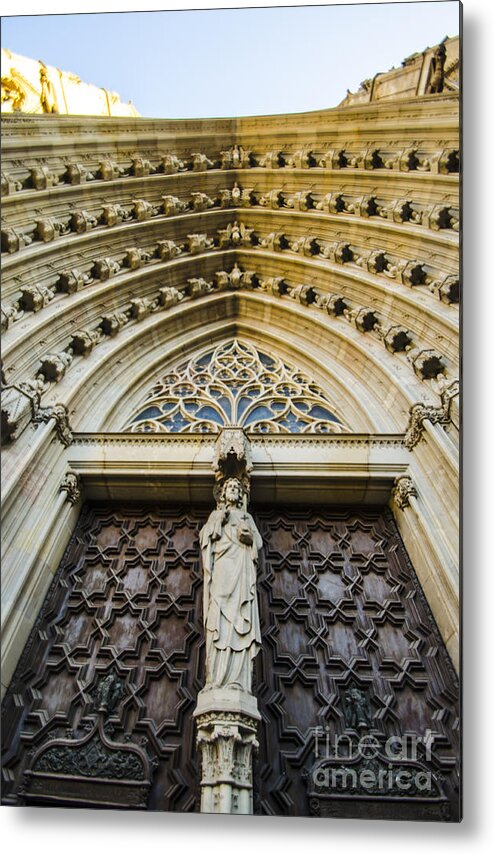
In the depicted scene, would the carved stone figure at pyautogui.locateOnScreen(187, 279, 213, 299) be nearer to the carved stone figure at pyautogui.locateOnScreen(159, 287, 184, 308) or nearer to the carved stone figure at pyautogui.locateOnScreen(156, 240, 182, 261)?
the carved stone figure at pyautogui.locateOnScreen(159, 287, 184, 308)

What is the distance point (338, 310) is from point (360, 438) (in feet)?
8.17

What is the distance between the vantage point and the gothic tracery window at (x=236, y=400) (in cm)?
718

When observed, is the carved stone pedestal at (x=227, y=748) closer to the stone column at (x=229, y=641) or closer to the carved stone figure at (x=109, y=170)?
the stone column at (x=229, y=641)

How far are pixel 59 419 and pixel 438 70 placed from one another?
5.35 meters

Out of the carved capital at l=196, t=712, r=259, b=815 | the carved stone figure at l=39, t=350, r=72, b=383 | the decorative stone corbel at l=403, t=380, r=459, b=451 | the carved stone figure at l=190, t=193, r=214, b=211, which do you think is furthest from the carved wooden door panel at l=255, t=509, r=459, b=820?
the carved stone figure at l=190, t=193, r=214, b=211

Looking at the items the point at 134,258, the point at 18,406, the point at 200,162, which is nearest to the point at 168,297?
the point at 134,258

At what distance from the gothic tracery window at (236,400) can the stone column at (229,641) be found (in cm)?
156

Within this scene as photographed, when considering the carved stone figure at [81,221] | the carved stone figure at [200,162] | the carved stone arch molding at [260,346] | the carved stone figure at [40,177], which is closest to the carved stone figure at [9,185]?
the carved stone figure at [40,177]

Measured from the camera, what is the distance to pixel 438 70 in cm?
616

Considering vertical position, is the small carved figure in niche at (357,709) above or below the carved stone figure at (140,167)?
below

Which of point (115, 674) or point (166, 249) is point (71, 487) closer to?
point (115, 674)

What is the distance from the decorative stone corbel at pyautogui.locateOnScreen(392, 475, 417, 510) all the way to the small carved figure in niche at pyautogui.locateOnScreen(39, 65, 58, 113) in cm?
581

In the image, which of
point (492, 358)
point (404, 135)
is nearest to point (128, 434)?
point (492, 358)

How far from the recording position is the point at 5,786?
3.98m
